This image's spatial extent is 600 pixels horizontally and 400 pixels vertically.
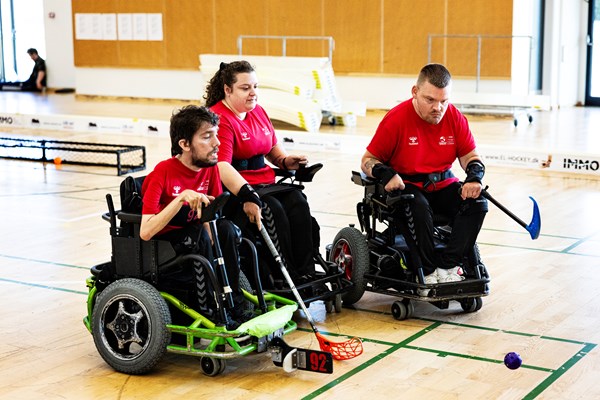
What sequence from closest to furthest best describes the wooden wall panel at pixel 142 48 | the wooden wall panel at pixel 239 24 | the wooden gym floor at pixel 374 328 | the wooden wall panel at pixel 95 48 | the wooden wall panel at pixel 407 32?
the wooden gym floor at pixel 374 328 → the wooden wall panel at pixel 407 32 → the wooden wall panel at pixel 239 24 → the wooden wall panel at pixel 142 48 → the wooden wall panel at pixel 95 48

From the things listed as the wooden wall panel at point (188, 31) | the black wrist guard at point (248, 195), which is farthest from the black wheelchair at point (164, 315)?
the wooden wall panel at point (188, 31)

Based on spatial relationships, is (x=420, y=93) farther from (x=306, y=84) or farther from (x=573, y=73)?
(x=573, y=73)

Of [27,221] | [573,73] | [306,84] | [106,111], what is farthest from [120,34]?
[27,221]

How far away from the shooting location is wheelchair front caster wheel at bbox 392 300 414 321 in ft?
14.7

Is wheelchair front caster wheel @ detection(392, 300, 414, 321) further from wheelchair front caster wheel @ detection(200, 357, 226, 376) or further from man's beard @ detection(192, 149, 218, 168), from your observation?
man's beard @ detection(192, 149, 218, 168)

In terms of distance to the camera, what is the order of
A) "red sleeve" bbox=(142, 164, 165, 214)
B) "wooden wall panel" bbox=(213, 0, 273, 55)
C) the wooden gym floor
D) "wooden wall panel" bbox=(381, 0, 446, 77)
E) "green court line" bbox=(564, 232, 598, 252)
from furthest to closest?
"wooden wall panel" bbox=(213, 0, 273, 55)
"wooden wall panel" bbox=(381, 0, 446, 77)
"green court line" bbox=(564, 232, 598, 252)
"red sleeve" bbox=(142, 164, 165, 214)
the wooden gym floor

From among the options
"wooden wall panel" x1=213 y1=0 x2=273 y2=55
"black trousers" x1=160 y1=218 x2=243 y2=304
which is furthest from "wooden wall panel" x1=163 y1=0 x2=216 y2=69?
"black trousers" x1=160 y1=218 x2=243 y2=304

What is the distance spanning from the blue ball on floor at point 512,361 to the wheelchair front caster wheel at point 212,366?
1.12m

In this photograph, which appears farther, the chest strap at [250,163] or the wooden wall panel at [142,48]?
the wooden wall panel at [142,48]

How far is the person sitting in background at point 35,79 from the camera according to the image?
17844 millimetres

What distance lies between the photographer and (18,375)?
3779mm

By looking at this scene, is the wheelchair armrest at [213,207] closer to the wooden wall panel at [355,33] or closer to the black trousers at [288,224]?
the black trousers at [288,224]

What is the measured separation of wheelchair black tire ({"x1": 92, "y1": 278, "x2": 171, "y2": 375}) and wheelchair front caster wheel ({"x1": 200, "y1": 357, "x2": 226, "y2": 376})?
0.16m

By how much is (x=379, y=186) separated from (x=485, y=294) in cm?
72
